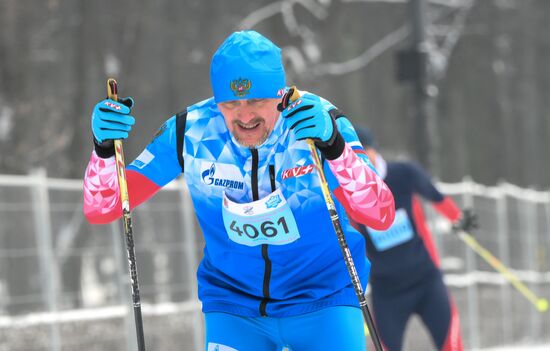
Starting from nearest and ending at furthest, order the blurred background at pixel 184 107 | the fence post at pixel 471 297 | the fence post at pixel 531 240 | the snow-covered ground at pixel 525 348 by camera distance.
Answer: the blurred background at pixel 184 107, the fence post at pixel 471 297, the snow-covered ground at pixel 525 348, the fence post at pixel 531 240

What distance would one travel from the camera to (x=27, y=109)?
10.8 meters

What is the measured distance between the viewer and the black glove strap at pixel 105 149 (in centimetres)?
463

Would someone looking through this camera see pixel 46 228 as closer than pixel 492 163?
Yes

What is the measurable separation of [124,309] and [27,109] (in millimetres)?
2627

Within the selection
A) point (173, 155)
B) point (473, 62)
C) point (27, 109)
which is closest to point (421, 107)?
point (27, 109)

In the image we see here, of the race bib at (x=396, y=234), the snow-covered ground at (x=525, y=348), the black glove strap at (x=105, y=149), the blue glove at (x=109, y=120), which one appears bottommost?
the snow-covered ground at (x=525, y=348)

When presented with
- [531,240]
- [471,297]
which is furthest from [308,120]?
[531,240]

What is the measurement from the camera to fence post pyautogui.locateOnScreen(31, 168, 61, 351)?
8.38 metres

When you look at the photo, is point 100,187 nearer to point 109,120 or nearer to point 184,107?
point 109,120

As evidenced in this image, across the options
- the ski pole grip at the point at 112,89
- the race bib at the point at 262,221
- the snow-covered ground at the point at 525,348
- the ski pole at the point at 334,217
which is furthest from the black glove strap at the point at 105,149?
the snow-covered ground at the point at 525,348

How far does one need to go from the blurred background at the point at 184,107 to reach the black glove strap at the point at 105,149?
3.69 meters

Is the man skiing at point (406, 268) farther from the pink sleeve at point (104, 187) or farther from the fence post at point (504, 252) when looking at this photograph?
the fence post at point (504, 252)

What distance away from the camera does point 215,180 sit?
15.4 feet

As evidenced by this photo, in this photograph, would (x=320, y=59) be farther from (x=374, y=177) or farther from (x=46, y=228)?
(x=374, y=177)
